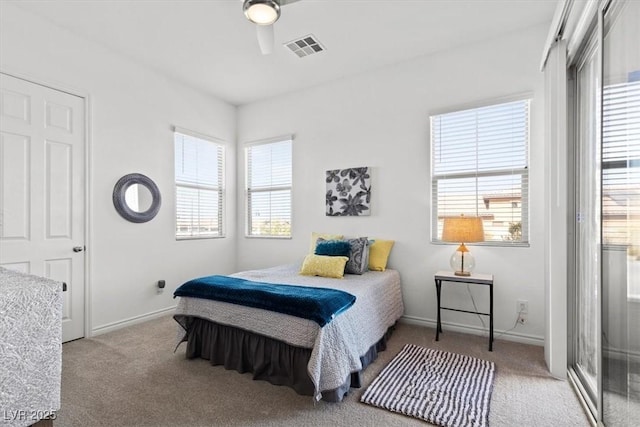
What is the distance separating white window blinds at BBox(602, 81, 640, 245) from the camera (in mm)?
1427

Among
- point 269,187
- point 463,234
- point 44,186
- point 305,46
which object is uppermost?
point 305,46

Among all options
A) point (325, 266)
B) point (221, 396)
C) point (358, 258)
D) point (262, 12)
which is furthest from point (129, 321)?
point (262, 12)

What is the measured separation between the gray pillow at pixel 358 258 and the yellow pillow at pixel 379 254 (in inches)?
5.4

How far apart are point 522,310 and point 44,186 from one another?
14.9 ft

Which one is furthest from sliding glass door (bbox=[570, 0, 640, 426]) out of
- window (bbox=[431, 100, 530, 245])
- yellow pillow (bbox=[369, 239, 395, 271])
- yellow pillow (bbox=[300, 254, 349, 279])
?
yellow pillow (bbox=[300, 254, 349, 279])

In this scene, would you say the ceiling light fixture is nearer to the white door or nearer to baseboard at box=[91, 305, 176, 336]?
the white door

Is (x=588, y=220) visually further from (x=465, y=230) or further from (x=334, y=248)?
(x=334, y=248)

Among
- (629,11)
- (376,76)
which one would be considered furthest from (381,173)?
(629,11)

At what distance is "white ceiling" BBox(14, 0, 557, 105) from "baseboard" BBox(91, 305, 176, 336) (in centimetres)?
286

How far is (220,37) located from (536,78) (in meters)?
3.03

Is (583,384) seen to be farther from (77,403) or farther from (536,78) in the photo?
(77,403)

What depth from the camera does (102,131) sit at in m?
3.33

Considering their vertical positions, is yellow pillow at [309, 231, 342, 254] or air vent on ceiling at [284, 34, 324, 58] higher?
air vent on ceiling at [284, 34, 324, 58]

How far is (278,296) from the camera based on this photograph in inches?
89.6
